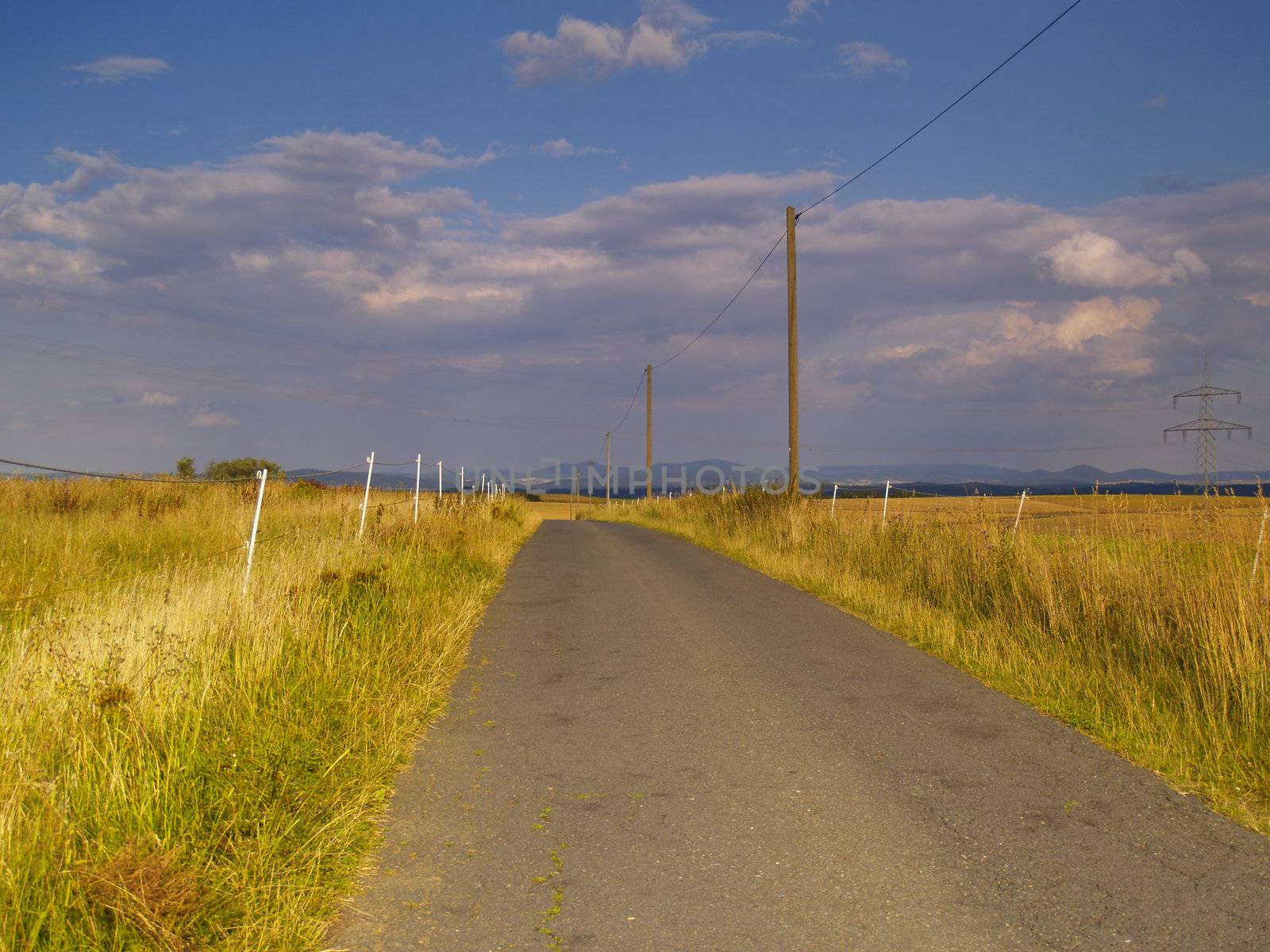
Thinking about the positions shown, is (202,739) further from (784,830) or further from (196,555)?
(196,555)

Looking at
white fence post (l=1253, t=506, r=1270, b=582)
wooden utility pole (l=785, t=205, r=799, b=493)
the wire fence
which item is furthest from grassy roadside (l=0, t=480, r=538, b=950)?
wooden utility pole (l=785, t=205, r=799, b=493)

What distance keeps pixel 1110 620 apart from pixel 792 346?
15.1 m

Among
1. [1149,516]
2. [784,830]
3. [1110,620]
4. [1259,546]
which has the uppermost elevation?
[1149,516]

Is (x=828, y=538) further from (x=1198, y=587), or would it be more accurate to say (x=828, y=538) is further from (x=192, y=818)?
(x=192, y=818)

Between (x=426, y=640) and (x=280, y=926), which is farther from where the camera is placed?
(x=426, y=640)

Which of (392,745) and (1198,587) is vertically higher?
(1198,587)

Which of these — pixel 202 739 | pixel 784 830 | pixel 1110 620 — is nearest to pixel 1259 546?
pixel 1110 620

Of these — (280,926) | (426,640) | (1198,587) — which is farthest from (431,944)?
(1198,587)

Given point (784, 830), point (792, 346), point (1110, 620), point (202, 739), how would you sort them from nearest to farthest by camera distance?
point (784, 830), point (202, 739), point (1110, 620), point (792, 346)

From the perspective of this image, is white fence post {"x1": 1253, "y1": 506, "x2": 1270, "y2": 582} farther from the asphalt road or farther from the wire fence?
the wire fence

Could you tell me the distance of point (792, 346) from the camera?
22.8 meters

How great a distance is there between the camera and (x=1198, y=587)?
25.3ft

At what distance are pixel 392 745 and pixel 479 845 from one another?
1448 millimetres

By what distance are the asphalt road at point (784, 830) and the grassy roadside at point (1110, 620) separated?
1.22 feet
